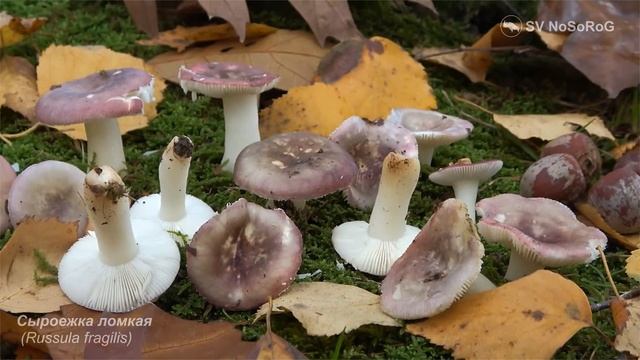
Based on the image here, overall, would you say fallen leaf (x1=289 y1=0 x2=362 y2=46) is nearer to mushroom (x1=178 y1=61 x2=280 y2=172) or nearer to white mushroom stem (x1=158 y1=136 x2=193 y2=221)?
mushroom (x1=178 y1=61 x2=280 y2=172)

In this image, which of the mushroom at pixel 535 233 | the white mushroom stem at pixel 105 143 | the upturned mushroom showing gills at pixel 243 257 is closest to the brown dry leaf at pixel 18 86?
the white mushroom stem at pixel 105 143

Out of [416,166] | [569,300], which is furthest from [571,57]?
[569,300]

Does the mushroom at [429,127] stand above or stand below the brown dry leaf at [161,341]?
above

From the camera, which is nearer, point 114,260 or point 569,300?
point 569,300

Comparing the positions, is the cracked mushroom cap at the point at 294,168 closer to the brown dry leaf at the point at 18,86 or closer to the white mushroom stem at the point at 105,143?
the white mushroom stem at the point at 105,143

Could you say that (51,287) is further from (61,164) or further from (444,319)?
(444,319)

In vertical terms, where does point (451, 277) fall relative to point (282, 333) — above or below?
above

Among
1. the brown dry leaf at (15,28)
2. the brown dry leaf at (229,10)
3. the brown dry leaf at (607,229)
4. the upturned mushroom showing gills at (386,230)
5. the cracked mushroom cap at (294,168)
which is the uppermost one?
the brown dry leaf at (229,10)
